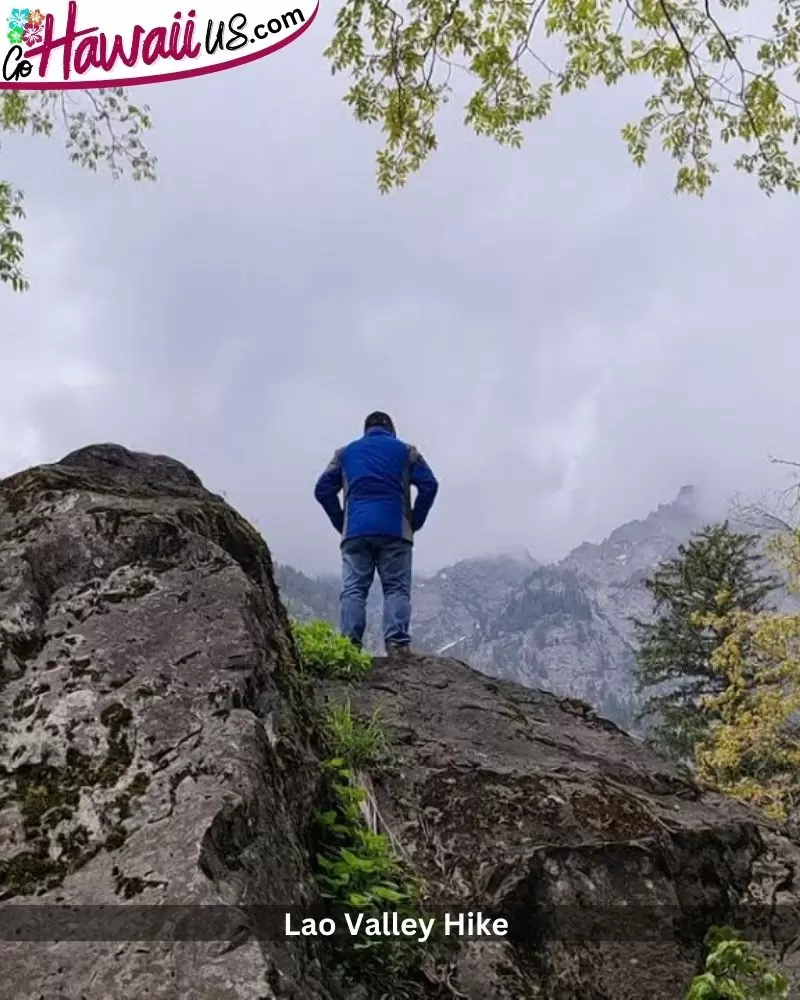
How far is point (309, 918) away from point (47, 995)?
3.06 feet

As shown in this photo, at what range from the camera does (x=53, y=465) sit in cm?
494

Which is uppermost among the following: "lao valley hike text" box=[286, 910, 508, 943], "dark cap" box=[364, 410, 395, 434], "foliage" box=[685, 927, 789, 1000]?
"dark cap" box=[364, 410, 395, 434]

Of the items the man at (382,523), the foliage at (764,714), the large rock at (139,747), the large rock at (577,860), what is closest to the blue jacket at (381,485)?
the man at (382,523)

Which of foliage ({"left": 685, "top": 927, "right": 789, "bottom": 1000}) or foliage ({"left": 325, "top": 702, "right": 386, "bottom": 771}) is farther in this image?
foliage ({"left": 325, "top": 702, "right": 386, "bottom": 771})

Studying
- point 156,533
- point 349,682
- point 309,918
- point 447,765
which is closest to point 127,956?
point 309,918

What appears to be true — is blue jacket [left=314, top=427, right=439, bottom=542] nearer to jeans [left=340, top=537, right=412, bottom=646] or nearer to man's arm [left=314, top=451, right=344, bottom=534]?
man's arm [left=314, top=451, right=344, bottom=534]

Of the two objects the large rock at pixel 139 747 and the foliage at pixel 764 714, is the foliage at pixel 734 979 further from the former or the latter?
the foliage at pixel 764 714

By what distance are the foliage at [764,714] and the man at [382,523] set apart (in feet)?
27.9

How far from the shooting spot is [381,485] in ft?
26.6

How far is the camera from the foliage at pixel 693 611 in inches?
932

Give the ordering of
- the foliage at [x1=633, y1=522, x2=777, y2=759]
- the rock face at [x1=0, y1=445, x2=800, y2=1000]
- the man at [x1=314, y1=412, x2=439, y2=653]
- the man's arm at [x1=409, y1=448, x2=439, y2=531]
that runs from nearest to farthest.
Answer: the rock face at [x1=0, y1=445, x2=800, y2=1000] → the man at [x1=314, y1=412, x2=439, y2=653] → the man's arm at [x1=409, y1=448, x2=439, y2=531] → the foliage at [x1=633, y1=522, x2=777, y2=759]

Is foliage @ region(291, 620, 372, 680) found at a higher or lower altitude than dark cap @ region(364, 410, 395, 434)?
lower

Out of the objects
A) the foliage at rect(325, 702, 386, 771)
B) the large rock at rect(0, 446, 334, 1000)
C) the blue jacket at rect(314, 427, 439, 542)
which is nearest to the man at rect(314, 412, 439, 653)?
the blue jacket at rect(314, 427, 439, 542)

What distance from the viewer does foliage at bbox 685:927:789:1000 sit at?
2.81 metres
